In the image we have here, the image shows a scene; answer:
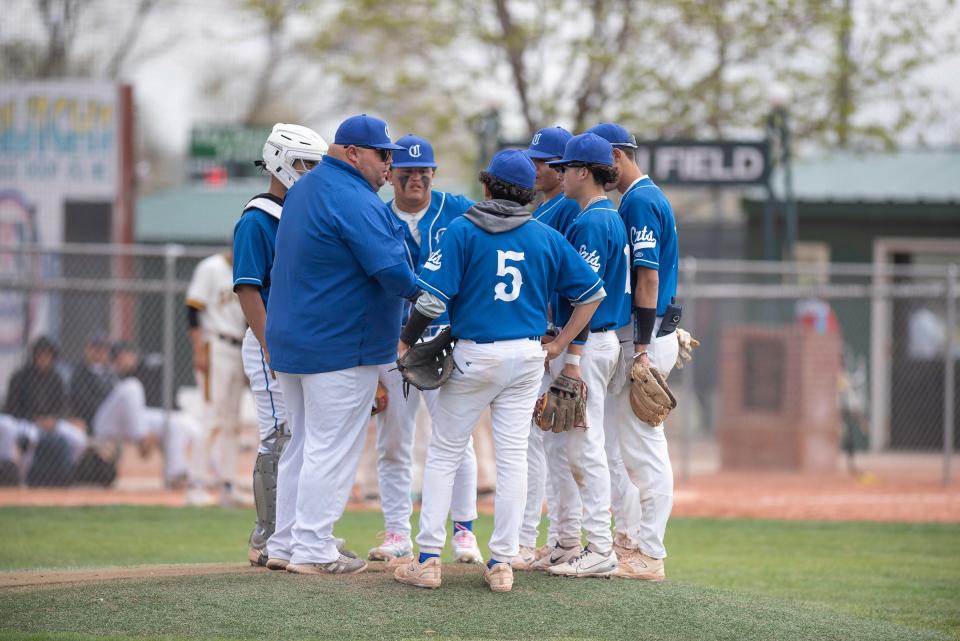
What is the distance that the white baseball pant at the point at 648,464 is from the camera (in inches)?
257

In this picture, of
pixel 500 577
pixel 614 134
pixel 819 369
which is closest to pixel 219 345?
pixel 614 134

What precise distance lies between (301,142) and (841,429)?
1190 cm

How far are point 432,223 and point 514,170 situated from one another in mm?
1231

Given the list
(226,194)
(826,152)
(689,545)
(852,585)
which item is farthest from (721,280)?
(852,585)

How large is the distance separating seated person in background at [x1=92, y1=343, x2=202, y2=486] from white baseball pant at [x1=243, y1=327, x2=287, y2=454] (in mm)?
5839

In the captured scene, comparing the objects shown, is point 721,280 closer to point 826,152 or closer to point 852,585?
point 826,152

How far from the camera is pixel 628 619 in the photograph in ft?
18.7

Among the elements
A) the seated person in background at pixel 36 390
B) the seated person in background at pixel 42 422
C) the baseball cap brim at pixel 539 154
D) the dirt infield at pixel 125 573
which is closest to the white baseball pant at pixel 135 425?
Answer: the seated person in background at pixel 42 422

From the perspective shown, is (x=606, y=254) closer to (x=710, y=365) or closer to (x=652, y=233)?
(x=652, y=233)

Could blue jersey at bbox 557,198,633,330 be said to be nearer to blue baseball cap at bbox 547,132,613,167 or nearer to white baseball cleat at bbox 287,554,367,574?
blue baseball cap at bbox 547,132,613,167

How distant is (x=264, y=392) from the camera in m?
6.73

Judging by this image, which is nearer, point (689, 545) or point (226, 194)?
point (689, 545)

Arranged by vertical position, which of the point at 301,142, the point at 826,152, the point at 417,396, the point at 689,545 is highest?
the point at 826,152

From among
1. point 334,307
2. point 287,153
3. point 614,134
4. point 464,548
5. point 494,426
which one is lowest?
point 464,548
